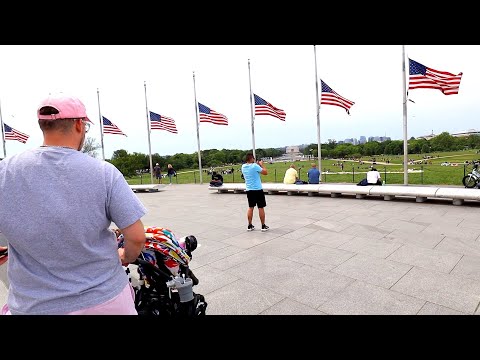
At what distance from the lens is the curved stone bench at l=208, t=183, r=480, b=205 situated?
9148 mm

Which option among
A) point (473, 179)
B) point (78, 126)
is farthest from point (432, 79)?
point (78, 126)

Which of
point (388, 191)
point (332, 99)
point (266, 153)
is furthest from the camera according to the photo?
point (266, 153)

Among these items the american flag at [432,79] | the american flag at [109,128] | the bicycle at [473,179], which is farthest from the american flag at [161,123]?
the bicycle at [473,179]

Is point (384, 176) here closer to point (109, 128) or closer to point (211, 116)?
point (211, 116)

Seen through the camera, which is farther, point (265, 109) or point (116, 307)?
point (265, 109)

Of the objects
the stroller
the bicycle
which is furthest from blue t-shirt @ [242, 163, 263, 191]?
the bicycle

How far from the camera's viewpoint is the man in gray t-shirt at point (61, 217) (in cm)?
133

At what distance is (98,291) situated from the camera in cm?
147

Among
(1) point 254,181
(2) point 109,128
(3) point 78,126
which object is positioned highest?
(2) point 109,128

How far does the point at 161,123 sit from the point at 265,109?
22.5ft

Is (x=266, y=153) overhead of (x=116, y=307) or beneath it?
overhead

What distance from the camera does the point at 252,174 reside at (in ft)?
23.4

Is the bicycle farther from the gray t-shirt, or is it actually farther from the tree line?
the tree line
